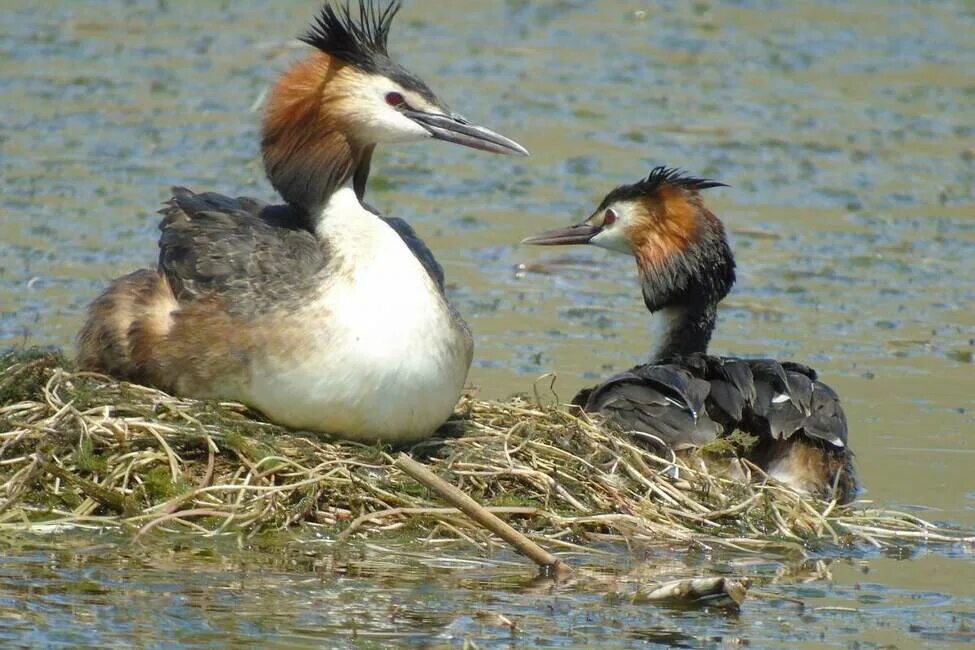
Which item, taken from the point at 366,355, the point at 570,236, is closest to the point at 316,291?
the point at 366,355

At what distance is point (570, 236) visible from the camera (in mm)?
9297

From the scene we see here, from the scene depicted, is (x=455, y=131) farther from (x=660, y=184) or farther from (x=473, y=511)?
(x=473, y=511)

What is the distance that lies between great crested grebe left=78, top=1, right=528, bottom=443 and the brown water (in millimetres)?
806

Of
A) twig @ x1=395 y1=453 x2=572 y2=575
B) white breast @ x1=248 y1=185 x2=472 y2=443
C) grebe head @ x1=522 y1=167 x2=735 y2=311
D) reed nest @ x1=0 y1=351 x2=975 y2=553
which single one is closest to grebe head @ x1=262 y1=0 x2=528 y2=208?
white breast @ x1=248 y1=185 x2=472 y2=443

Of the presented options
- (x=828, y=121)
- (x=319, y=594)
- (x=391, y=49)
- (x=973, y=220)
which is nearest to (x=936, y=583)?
(x=319, y=594)

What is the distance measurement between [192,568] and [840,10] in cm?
1348

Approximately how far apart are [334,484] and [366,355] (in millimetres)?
483

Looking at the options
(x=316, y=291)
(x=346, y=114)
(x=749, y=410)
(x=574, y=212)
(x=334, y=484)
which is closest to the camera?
(x=334, y=484)

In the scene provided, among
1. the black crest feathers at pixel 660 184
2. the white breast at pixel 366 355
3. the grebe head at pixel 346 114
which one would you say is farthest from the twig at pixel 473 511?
the black crest feathers at pixel 660 184

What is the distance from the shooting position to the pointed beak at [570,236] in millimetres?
9164

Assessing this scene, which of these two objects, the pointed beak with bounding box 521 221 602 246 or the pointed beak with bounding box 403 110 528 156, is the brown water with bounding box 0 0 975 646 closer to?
the pointed beak with bounding box 521 221 602 246

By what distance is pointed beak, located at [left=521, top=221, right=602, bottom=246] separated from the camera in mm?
9164

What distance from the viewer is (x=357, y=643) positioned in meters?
5.45

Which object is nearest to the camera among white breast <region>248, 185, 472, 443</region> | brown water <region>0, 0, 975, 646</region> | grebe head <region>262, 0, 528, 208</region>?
brown water <region>0, 0, 975, 646</region>
